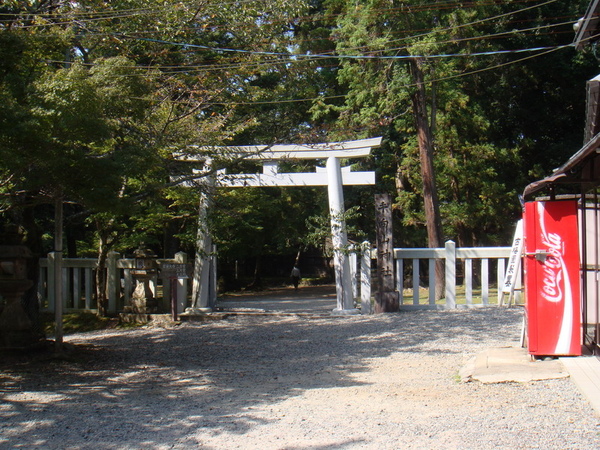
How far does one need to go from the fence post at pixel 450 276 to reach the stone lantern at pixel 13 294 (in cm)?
791

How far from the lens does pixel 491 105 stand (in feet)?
72.3

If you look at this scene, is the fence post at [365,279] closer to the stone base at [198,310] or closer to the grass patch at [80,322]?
the stone base at [198,310]

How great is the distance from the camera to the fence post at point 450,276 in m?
12.3

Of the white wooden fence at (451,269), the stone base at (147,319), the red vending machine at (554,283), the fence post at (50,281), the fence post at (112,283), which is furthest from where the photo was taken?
the fence post at (50,281)

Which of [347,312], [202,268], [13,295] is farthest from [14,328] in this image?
[347,312]

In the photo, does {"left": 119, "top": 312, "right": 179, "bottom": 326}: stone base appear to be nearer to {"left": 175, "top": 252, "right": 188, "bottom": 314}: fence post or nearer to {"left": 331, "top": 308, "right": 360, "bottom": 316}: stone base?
{"left": 175, "top": 252, "right": 188, "bottom": 314}: fence post

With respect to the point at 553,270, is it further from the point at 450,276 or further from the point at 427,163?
the point at 427,163

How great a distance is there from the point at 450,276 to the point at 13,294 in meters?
8.21

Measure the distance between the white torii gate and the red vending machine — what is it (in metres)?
6.07

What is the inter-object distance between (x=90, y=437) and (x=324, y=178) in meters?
9.35

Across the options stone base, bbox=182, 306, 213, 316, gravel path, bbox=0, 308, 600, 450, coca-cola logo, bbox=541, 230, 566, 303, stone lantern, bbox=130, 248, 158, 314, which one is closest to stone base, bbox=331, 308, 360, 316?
gravel path, bbox=0, 308, 600, 450

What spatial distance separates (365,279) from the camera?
487 inches

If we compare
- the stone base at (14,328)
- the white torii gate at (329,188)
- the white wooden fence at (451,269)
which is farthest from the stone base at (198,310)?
the stone base at (14,328)

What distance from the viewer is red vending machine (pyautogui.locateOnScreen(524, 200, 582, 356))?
20.7ft
